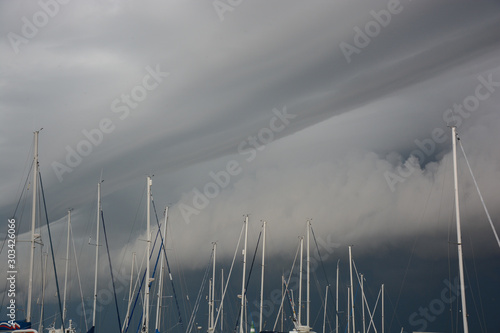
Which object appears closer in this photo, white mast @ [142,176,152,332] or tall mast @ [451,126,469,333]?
tall mast @ [451,126,469,333]

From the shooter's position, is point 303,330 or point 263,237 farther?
point 263,237

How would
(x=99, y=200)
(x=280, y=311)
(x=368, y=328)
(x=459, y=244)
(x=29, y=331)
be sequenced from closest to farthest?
(x=29, y=331)
(x=459, y=244)
(x=99, y=200)
(x=280, y=311)
(x=368, y=328)

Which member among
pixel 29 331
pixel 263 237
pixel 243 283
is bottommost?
pixel 29 331

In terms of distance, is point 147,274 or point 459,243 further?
point 147,274

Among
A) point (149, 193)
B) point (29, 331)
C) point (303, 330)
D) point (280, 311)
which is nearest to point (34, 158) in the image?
point (149, 193)

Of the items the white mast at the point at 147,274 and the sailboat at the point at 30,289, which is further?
the white mast at the point at 147,274

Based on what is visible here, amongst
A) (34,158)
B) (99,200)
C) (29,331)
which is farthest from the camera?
(99,200)

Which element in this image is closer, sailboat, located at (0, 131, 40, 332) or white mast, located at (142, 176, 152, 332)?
sailboat, located at (0, 131, 40, 332)

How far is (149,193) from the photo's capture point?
62.7m

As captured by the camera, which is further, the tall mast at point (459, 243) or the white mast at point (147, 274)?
the white mast at point (147, 274)

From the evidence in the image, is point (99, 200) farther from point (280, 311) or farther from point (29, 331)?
point (29, 331)

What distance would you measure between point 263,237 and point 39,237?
3516cm

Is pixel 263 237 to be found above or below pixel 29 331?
above

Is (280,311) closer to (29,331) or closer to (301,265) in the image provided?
(301,265)
